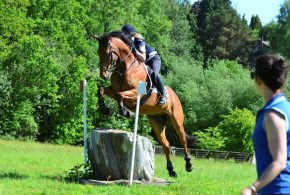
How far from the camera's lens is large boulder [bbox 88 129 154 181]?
1145cm

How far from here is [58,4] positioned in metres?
48.8

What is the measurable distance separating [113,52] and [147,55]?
2226 mm

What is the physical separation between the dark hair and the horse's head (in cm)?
718

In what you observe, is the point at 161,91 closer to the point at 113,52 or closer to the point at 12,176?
the point at 113,52

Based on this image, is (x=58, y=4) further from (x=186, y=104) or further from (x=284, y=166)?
(x=284, y=166)

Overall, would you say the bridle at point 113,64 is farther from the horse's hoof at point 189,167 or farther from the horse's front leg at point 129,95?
the horse's hoof at point 189,167

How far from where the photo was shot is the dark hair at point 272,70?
4285 mm

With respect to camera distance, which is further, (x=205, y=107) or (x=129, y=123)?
(x=205, y=107)

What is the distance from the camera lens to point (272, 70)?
4.29 m

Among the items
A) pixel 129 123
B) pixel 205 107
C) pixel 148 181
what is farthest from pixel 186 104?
pixel 148 181

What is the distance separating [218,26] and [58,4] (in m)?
36.7

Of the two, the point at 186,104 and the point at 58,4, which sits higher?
the point at 58,4

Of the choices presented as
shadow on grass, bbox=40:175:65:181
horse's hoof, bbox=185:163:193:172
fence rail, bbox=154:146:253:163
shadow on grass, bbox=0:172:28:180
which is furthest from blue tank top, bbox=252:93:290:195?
fence rail, bbox=154:146:253:163

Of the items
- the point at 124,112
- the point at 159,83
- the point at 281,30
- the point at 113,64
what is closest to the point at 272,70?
the point at 124,112
